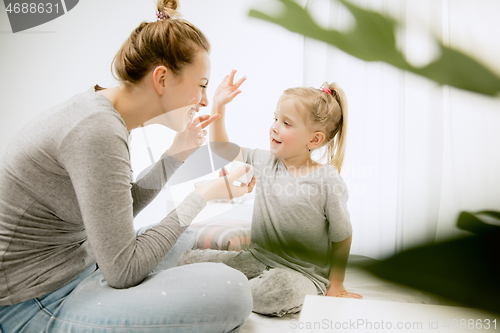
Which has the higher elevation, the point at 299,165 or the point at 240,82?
the point at 240,82

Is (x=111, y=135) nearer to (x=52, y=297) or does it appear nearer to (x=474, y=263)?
(x=52, y=297)

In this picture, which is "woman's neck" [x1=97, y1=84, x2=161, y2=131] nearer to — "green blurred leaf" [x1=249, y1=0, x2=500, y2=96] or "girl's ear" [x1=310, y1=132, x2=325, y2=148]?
"girl's ear" [x1=310, y1=132, x2=325, y2=148]

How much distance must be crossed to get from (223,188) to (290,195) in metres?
0.23

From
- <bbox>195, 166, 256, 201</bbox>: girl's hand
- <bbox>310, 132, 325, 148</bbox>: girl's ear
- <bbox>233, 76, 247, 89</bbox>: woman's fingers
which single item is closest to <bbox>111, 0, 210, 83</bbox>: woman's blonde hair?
<bbox>233, 76, 247, 89</bbox>: woman's fingers

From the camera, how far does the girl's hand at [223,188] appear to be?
2.10 ft

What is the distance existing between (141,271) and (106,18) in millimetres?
927

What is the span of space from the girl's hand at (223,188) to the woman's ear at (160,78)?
0.19 m

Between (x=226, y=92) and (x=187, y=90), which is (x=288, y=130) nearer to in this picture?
(x=226, y=92)

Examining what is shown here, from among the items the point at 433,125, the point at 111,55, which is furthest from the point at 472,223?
the point at 111,55

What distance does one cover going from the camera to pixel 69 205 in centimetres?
60

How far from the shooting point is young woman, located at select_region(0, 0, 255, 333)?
20.8 inches

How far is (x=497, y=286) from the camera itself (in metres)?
0.13

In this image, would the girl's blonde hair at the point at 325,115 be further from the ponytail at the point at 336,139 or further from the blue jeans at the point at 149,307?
the blue jeans at the point at 149,307

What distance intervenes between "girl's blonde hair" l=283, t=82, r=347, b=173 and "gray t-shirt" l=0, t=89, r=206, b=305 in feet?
1.02
